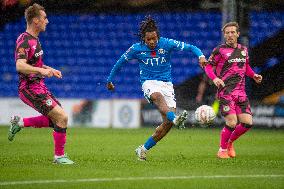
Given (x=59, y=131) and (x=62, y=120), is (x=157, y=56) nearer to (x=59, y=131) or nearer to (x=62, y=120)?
(x=62, y=120)

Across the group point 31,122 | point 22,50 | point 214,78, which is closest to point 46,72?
point 22,50

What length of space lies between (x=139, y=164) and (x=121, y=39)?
16676 mm

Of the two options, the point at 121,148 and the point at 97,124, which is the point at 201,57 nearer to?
the point at 121,148

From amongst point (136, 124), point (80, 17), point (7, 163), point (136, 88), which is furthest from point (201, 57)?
point (80, 17)

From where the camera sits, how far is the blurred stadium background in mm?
24406

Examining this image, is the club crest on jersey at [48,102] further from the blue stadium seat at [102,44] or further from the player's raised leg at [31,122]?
the blue stadium seat at [102,44]

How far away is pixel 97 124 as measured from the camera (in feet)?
72.1

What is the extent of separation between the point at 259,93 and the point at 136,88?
15.2ft

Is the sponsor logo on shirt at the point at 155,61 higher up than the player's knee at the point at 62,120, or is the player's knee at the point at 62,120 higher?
the sponsor logo on shirt at the point at 155,61

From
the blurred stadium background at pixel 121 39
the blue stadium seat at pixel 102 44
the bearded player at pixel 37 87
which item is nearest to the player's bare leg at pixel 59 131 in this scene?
the bearded player at pixel 37 87

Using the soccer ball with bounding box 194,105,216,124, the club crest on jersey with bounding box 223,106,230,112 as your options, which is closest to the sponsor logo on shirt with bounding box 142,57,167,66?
the soccer ball with bounding box 194,105,216,124

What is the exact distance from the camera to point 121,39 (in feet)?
87.4

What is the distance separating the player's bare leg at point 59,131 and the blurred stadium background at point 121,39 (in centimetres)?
1302

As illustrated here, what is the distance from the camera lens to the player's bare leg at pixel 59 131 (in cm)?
1014
